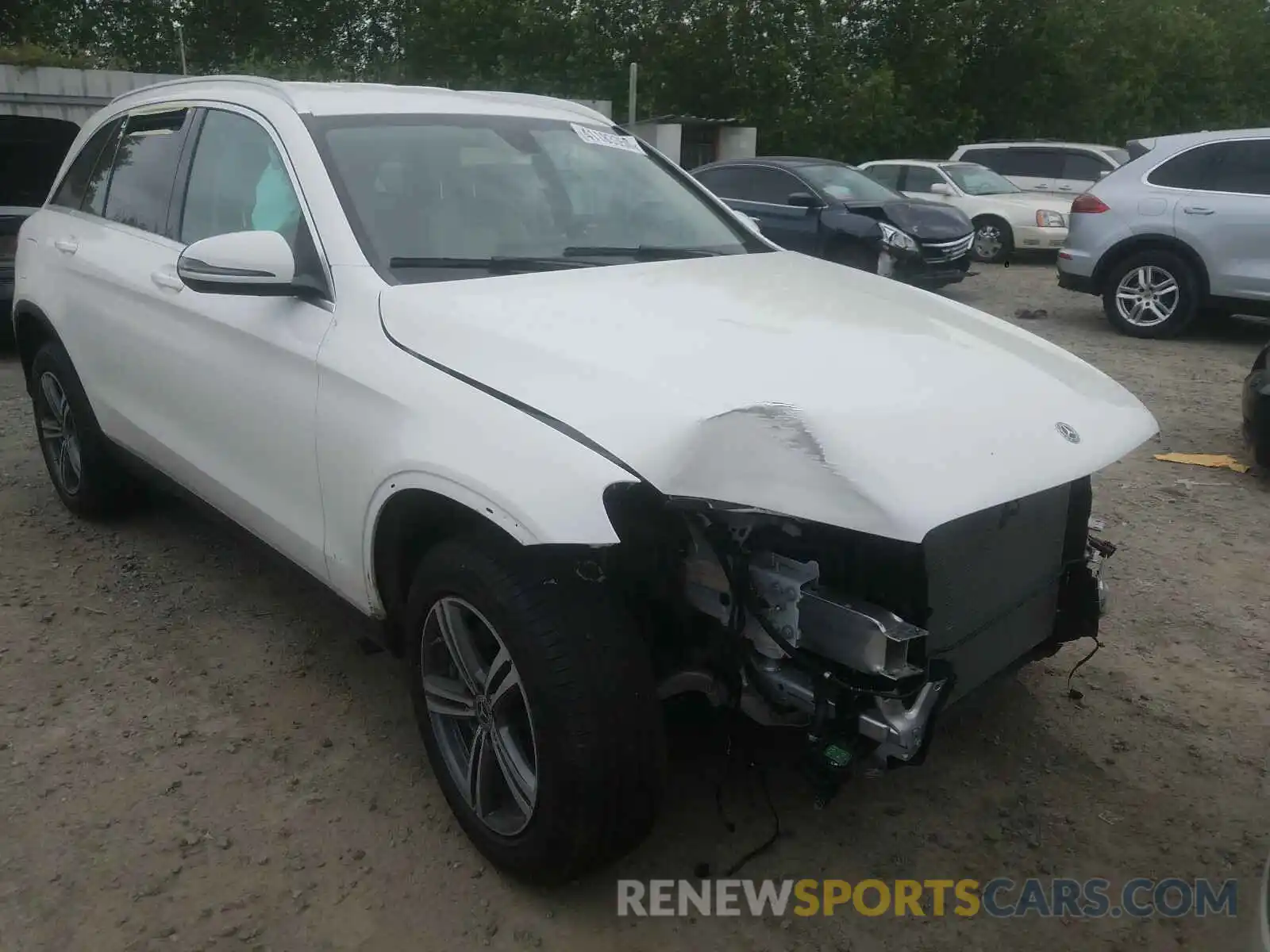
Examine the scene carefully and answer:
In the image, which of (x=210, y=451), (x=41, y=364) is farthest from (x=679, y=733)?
(x=41, y=364)

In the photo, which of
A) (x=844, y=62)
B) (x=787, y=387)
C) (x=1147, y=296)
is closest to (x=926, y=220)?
(x=1147, y=296)

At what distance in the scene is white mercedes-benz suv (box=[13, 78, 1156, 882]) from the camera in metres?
2.17

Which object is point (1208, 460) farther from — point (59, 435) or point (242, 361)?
point (59, 435)

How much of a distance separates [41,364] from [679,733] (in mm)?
3384

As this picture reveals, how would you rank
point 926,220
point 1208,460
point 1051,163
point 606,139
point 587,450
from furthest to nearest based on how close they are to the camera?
point 1051,163 → point 926,220 → point 1208,460 → point 606,139 → point 587,450

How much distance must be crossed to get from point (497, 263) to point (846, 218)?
817 cm

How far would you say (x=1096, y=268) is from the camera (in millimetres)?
9359

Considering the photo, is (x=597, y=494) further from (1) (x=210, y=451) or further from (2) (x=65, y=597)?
(2) (x=65, y=597)

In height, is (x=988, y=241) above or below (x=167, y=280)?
below

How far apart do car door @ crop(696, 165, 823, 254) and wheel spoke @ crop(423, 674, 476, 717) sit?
8386mm

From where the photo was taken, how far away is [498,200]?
3.20m

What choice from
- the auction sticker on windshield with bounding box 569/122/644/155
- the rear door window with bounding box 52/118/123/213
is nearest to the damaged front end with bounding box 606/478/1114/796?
the auction sticker on windshield with bounding box 569/122/644/155

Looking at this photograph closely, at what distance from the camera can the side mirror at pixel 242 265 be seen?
276 cm

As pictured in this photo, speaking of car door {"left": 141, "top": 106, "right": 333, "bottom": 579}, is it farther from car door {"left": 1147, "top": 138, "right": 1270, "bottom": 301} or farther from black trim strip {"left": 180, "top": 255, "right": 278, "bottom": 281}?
car door {"left": 1147, "top": 138, "right": 1270, "bottom": 301}
